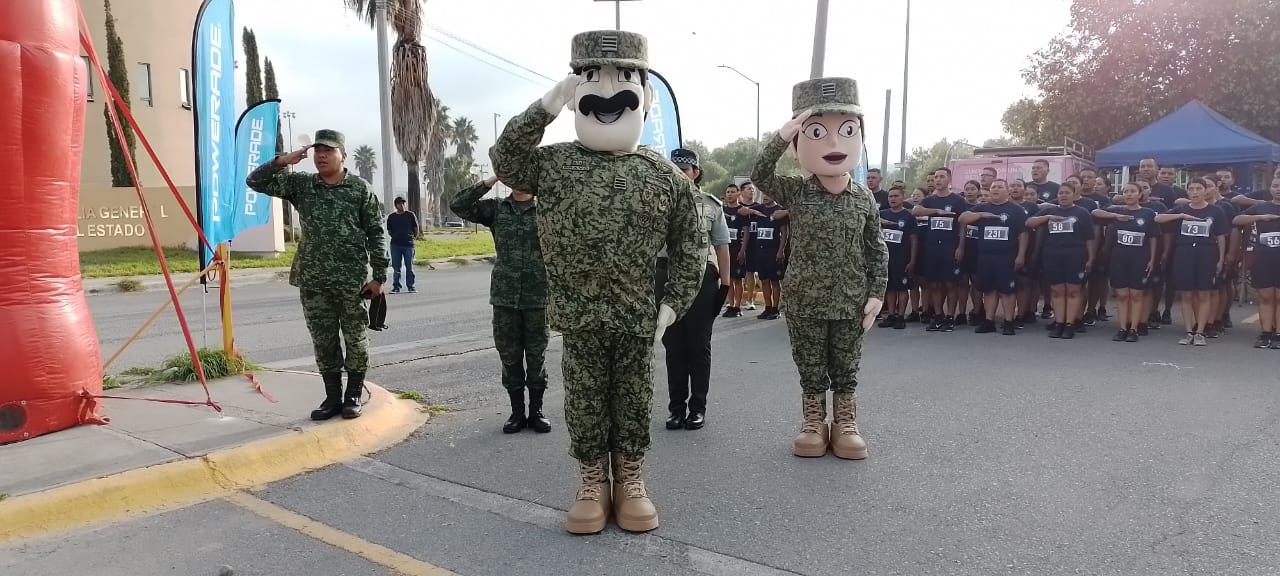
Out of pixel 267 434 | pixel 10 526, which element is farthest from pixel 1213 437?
pixel 10 526

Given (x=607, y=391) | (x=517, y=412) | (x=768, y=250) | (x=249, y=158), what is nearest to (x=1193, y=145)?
(x=768, y=250)

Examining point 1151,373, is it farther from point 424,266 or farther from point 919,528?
point 424,266

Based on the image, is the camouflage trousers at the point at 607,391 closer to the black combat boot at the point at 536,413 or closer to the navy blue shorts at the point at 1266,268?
Result: the black combat boot at the point at 536,413

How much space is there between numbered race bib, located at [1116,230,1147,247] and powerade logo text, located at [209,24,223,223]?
8.81 metres

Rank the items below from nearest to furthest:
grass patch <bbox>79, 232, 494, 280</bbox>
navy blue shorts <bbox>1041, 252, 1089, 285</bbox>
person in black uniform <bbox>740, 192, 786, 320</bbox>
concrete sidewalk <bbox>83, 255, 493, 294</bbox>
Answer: navy blue shorts <bbox>1041, 252, 1089, 285</bbox> < person in black uniform <bbox>740, 192, 786, 320</bbox> < concrete sidewalk <bbox>83, 255, 493, 294</bbox> < grass patch <bbox>79, 232, 494, 280</bbox>

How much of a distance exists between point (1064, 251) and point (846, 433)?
5.71 metres

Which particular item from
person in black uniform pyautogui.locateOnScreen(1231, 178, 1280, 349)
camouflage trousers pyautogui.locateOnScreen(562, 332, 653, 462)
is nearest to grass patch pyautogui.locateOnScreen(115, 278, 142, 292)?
camouflage trousers pyautogui.locateOnScreen(562, 332, 653, 462)

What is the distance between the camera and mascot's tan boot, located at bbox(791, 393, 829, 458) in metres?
4.50

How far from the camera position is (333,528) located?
3.58 metres

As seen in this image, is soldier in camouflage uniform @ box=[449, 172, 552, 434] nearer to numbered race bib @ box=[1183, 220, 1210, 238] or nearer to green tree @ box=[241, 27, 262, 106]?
numbered race bib @ box=[1183, 220, 1210, 238]

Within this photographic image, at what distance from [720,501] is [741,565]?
70cm

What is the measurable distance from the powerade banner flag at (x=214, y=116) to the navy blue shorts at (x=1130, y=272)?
8.74 m

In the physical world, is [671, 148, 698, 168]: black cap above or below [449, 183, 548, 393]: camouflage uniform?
above

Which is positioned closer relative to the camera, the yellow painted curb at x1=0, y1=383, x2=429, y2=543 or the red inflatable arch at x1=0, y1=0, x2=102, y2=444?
the yellow painted curb at x1=0, y1=383, x2=429, y2=543
